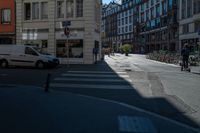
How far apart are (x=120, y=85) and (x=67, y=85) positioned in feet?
6.69

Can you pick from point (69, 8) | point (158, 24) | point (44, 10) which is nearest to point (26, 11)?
point (44, 10)

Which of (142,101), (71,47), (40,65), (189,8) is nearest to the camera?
(142,101)

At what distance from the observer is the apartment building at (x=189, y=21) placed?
216ft

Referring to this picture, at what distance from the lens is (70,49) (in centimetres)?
3078

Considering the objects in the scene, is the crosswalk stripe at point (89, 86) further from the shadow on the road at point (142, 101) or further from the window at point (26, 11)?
the window at point (26, 11)

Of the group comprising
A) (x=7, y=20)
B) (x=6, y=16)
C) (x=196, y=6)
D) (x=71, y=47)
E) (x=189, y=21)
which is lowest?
(x=71, y=47)

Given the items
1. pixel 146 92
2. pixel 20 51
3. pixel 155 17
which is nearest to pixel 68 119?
pixel 146 92

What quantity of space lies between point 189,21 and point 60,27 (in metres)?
43.7

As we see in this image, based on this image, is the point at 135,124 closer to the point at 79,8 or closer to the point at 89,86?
the point at 89,86

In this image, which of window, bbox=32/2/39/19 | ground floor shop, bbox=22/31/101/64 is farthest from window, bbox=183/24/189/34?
window, bbox=32/2/39/19

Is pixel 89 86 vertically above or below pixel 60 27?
below

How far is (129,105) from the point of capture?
994cm

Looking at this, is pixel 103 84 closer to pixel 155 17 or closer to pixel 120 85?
pixel 120 85

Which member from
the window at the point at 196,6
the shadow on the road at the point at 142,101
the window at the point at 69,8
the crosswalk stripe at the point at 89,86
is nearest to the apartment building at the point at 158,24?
the window at the point at 196,6
